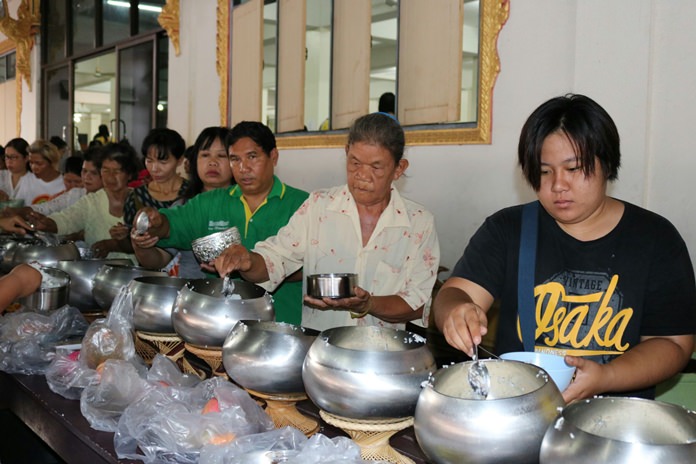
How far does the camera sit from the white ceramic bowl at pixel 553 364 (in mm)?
1216

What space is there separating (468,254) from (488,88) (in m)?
1.94

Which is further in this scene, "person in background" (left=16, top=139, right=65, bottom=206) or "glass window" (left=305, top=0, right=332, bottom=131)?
"person in background" (left=16, top=139, right=65, bottom=206)

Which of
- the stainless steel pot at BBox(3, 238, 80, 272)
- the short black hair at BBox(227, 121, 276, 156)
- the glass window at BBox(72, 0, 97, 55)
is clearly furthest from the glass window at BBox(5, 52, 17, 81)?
the short black hair at BBox(227, 121, 276, 156)

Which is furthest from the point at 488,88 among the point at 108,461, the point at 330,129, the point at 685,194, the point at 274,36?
the point at 108,461

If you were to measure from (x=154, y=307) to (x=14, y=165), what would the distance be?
5229 mm

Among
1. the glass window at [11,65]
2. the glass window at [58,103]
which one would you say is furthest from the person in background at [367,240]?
the glass window at [11,65]

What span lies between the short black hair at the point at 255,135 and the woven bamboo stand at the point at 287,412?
1.27 meters

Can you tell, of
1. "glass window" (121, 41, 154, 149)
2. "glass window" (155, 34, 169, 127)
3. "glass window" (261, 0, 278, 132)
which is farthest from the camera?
"glass window" (121, 41, 154, 149)

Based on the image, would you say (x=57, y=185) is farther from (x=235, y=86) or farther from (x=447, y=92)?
(x=447, y=92)

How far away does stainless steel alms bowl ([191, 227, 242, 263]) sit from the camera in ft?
6.65

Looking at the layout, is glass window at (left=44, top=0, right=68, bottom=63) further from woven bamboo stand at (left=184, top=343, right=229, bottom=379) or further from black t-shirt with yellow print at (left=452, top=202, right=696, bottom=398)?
black t-shirt with yellow print at (left=452, top=202, right=696, bottom=398)

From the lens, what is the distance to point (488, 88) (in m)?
3.47

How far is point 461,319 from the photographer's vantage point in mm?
1395

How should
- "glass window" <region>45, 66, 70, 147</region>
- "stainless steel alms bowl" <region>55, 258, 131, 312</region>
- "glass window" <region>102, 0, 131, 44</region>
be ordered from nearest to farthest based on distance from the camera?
1. "stainless steel alms bowl" <region>55, 258, 131, 312</region>
2. "glass window" <region>102, 0, 131, 44</region>
3. "glass window" <region>45, 66, 70, 147</region>
